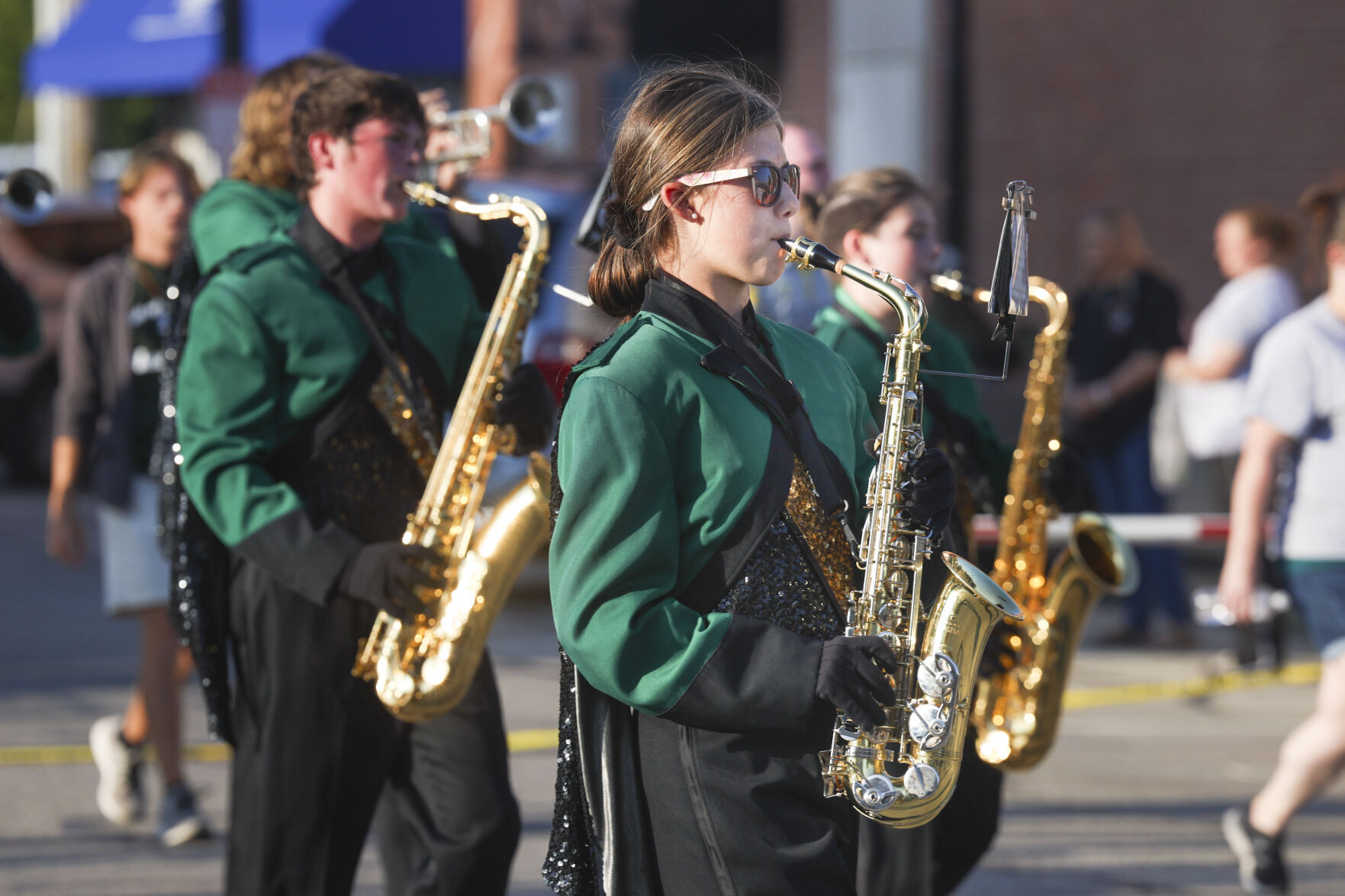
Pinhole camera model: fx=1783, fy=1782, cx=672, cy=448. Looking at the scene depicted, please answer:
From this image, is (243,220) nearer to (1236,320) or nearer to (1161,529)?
(1161,529)

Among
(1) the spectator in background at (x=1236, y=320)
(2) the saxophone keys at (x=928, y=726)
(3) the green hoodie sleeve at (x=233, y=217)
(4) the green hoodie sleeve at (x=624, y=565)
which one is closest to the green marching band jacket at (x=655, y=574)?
(4) the green hoodie sleeve at (x=624, y=565)

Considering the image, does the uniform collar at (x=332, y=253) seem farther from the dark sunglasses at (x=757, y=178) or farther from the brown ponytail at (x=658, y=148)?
the dark sunglasses at (x=757, y=178)

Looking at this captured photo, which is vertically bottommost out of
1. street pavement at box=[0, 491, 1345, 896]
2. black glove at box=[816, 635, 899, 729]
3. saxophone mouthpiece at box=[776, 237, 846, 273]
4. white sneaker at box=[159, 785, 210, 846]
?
street pavement at box=[0, 491, 1345, 896]

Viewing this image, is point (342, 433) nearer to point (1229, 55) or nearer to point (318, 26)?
point (1229, 55)

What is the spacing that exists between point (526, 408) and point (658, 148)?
1.31m

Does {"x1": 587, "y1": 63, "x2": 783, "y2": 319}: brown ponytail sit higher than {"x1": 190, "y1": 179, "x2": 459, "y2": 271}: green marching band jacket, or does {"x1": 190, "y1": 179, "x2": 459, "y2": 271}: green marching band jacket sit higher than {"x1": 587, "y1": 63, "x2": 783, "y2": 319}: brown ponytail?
{"x1": 587, "y1": 63, "x2": 783, "y2": 319}: brown ponytail

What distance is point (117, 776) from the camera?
5.73 m

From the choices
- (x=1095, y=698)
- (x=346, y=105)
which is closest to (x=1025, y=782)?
(x=1095, y=698)

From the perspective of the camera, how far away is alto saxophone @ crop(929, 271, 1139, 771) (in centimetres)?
446

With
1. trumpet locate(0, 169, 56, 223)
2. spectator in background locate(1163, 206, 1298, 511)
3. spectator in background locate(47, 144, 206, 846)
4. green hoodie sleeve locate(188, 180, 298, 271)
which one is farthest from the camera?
spectator in background locate(1163, 206, 1298, 511)

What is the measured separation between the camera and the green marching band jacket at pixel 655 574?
247cm

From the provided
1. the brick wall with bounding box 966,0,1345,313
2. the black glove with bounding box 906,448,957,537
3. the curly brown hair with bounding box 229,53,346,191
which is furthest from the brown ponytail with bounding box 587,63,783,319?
→ the brick wall with bounding box 966,0,1345,313

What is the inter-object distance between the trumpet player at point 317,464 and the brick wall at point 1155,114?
965 cm

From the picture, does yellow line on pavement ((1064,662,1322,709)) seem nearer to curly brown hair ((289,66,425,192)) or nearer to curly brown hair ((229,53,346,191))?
curly brown hair ((229,53,346,191))
